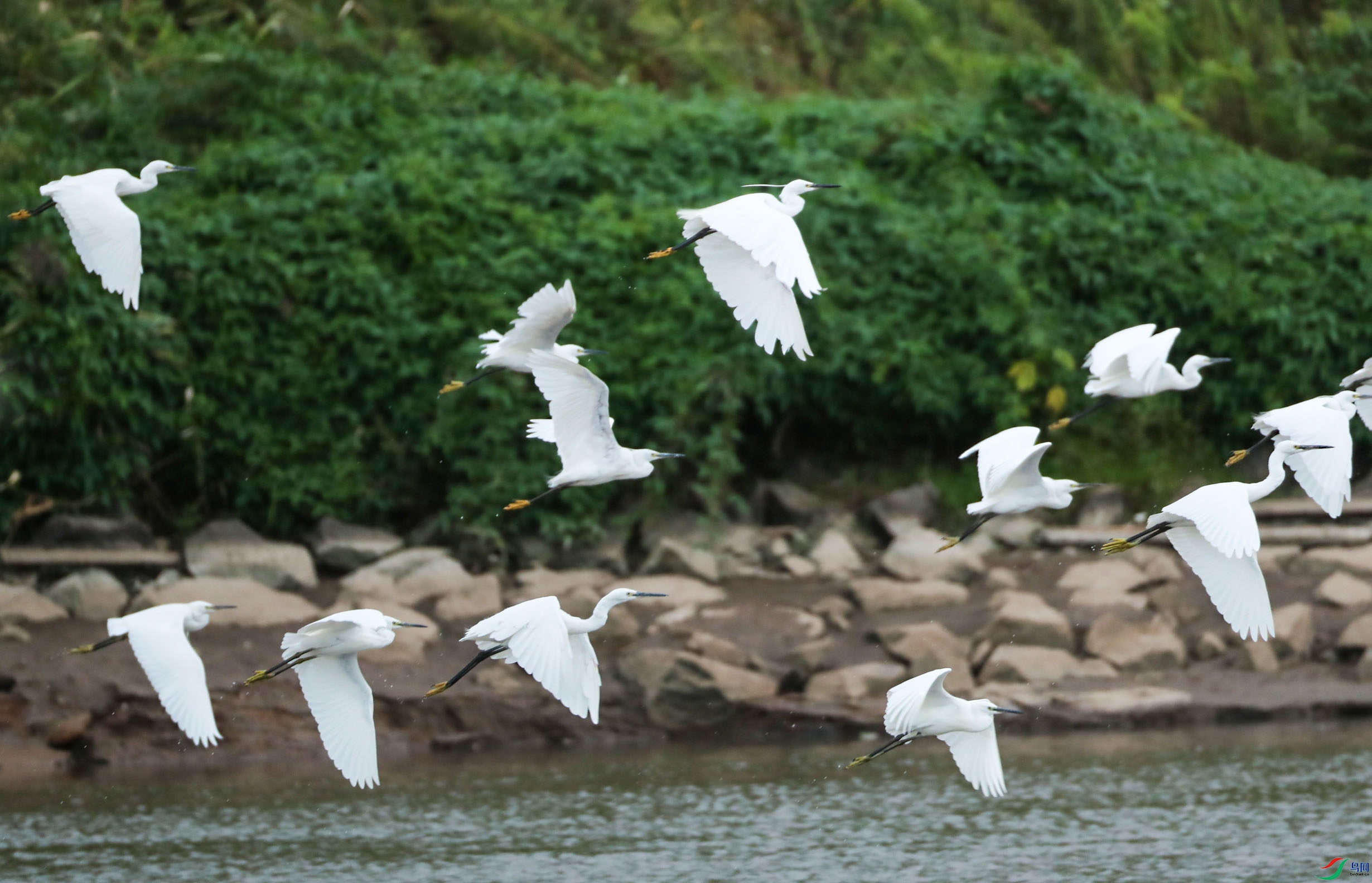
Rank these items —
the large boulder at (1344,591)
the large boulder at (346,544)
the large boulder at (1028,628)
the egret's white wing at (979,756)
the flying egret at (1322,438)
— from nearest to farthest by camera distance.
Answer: the flying egret at (1322,438) < the egret's white wing at (979,756) < the large boulder at (1028,628) < the large boulder at (1344,591) < the large boulder at (346,544)

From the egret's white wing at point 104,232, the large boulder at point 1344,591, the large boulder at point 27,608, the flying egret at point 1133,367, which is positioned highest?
the egret's white wing at point 104,232

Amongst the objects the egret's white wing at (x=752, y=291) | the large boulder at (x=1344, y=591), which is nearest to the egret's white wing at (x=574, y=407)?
the egret's white wing at (x=752, y=291)

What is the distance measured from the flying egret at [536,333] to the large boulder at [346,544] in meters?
6.16

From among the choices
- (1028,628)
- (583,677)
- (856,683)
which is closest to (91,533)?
(856,683)

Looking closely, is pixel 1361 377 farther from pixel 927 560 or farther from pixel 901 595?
pixel 927 560

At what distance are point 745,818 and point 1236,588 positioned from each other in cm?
390

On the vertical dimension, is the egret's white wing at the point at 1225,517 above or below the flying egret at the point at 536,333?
below

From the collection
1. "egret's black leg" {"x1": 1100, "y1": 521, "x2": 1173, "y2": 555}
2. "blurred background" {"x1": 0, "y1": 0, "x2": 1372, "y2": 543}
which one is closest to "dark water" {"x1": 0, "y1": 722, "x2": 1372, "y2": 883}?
"egret's black leg" {"x1": 1100, "y1": 521, "x2": 1173, "y2": 555}

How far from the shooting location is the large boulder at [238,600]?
42.8 feet

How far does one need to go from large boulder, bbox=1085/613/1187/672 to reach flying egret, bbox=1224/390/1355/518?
526 cm

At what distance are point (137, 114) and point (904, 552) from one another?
7664mm

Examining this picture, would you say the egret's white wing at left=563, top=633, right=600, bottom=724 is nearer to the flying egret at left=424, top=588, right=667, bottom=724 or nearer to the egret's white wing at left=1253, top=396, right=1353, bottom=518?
the flying egret at left=424, top=588, right=667, bottom=724

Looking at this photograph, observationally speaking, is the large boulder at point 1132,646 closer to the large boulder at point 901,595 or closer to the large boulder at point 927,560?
the large boulder at point 901,595

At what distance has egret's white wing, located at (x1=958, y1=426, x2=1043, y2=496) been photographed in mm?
8289
